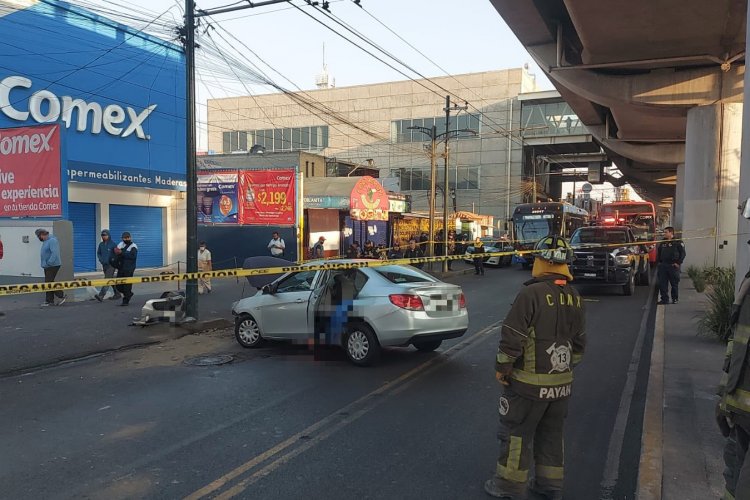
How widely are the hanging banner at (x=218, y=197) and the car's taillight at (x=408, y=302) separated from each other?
1786 cm

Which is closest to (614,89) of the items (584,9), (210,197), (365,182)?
(584,9)

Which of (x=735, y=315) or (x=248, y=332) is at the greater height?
(x=735, y=315)

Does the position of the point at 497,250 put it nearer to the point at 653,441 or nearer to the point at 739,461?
the point at 653,441

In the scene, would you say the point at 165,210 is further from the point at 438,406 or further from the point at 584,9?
the point at 438,406

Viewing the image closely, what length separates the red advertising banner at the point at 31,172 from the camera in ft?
46.1

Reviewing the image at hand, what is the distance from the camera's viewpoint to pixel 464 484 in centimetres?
411

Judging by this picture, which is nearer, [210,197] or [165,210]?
[165,210]

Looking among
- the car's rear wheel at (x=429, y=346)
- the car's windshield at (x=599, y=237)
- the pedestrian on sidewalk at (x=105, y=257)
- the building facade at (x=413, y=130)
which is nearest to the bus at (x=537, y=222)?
the car's windshield at (x=599, y=237)

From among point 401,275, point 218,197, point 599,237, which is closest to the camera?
point 401,275

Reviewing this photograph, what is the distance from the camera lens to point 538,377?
12.1 feet

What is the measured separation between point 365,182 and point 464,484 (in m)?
21.7

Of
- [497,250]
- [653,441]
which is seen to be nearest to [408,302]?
[653,441]

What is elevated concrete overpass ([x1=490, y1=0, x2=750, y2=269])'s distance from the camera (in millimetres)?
14797

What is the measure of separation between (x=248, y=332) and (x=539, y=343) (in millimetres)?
6225
